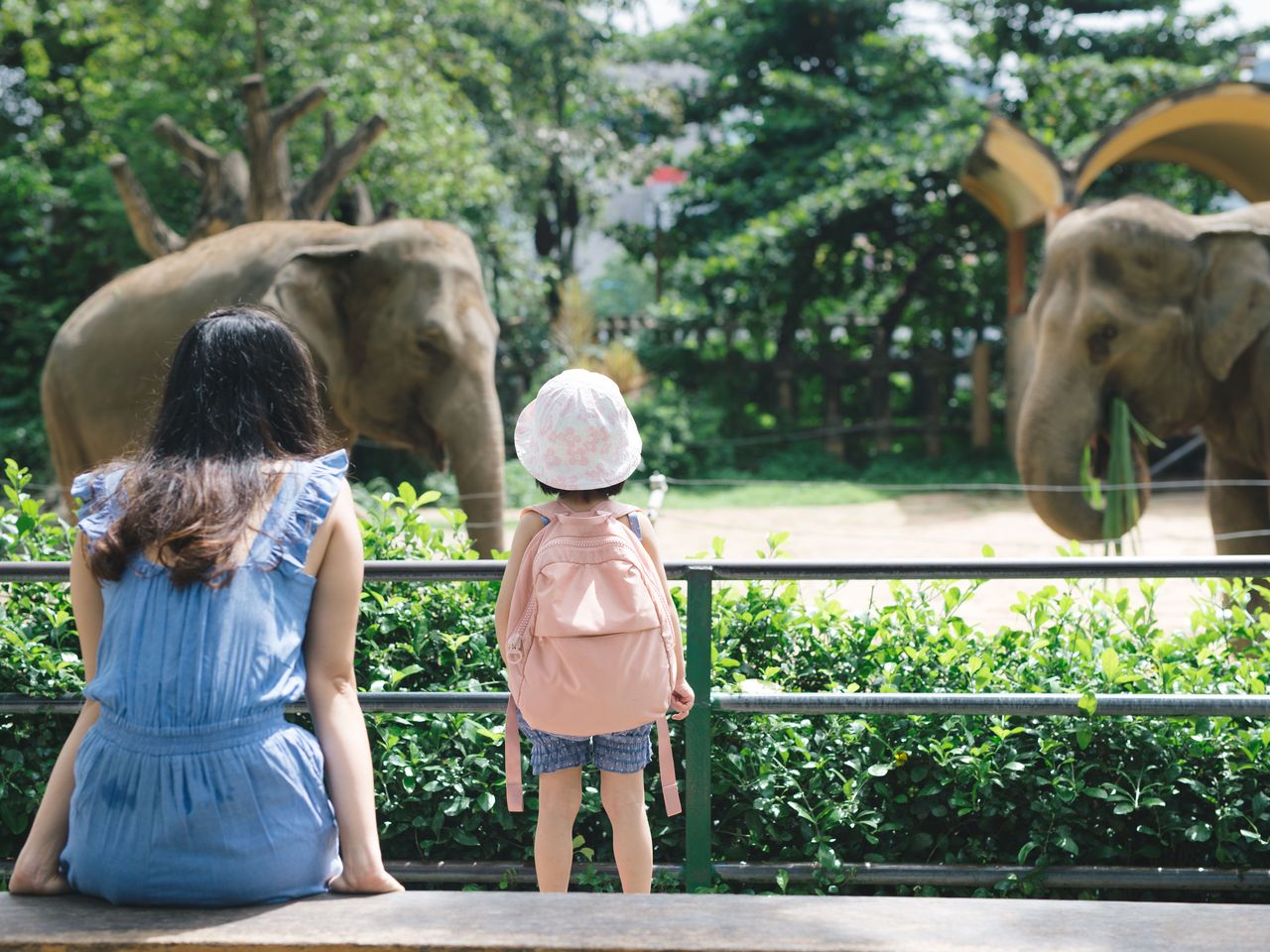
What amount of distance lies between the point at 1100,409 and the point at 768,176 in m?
14.0

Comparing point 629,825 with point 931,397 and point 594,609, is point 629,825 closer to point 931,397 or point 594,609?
point 594,609

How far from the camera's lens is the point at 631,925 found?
200 centimetres

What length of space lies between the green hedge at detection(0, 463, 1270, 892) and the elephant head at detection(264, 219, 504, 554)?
293 centimetres

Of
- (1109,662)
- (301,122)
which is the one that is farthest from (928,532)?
(1109,662)

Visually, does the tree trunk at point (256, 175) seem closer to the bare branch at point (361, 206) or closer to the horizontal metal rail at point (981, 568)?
the bare branch at point (361, 206)

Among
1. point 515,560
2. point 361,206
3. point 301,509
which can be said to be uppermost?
point 361,206

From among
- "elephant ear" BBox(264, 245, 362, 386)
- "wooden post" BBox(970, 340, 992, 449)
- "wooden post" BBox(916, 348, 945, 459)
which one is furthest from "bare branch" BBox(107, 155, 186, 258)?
"wooden post" BBox(970, 340, 992, 449)

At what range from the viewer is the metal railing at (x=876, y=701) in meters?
2.87

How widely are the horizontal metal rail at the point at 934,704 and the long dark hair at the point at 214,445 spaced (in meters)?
1.05

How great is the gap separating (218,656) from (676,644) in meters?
1.05

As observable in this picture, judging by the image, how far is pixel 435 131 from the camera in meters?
14.8

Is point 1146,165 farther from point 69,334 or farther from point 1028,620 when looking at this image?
point 1028,620

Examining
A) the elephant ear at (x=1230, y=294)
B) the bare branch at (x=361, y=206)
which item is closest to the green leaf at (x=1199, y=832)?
the elephant ear at (x=1230, y=294)

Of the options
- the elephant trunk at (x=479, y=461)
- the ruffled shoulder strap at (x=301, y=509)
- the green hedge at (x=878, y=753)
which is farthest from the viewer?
the elephant trunk at (x=479, y=461)
